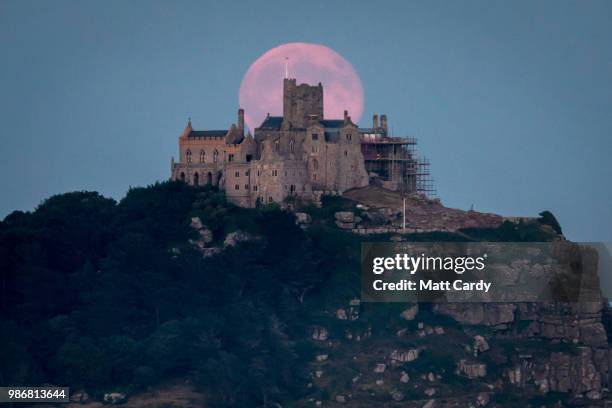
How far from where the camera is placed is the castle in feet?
625

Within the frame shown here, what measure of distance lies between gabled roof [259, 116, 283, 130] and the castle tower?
0.89 metres

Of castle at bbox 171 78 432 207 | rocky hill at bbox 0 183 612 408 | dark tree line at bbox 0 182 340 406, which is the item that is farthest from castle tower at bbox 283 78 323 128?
dark tree line at bbox 0 182 340 406

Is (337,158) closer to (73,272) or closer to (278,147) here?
(278,147)

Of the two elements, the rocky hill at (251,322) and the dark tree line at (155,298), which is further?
the rocky hill at (251,322)

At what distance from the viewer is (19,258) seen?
185625mm

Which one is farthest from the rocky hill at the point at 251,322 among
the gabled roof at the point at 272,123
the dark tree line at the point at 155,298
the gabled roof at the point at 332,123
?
the gabled roof at the point at 272,123

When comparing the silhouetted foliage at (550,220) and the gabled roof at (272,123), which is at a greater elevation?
the gabled roof at (272,123)

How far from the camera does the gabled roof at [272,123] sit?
196m

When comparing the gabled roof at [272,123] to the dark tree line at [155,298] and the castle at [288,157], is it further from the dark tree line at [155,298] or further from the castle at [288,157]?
the dark tree line at [155,298]

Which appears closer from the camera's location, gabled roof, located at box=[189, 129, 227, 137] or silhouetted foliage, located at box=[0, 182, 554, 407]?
silhouetted foliage, located at box=[0, 182, 554, 407]

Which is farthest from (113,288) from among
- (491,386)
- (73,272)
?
(491,386)

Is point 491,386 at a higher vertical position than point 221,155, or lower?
lower

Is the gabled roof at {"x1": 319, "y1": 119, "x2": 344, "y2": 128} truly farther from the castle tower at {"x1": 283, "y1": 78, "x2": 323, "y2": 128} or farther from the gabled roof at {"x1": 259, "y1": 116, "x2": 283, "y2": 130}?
the gabled roof at {"x1": 259, "y1": 116, "x2": 283, "y2": 130}

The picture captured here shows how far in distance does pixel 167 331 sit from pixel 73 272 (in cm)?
1329
